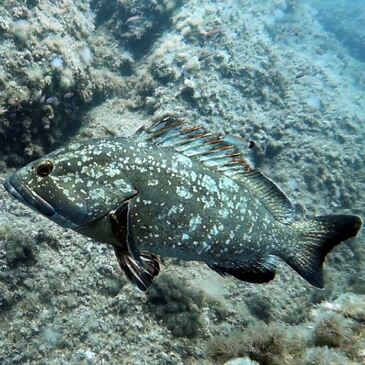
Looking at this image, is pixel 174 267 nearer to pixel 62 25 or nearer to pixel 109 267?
pixel 109 267

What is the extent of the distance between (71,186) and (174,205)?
81cm

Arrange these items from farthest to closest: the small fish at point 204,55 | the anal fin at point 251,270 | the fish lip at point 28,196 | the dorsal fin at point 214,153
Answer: the small fish at point 204,55, the anal fin at point 251,270, the dorsal fin at point 214,153, the fish lip at point 28,196

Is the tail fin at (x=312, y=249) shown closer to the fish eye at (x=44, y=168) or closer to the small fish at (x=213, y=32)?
the fish eye at (x=44, y=168)

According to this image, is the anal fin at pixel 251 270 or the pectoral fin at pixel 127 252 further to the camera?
the anal fin at pixel 251 270

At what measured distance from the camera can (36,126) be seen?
6059 millimetres

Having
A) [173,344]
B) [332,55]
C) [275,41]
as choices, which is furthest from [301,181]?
[332,55]

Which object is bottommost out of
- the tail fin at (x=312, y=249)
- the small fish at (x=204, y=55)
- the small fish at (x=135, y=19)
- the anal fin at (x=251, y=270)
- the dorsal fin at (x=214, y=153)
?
the anal fin at (x=251, y=270)

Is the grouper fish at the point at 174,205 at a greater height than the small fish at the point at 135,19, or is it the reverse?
the small fish at the point at 135,19

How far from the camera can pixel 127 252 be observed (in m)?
2.66

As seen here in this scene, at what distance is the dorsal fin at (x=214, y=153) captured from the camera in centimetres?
296

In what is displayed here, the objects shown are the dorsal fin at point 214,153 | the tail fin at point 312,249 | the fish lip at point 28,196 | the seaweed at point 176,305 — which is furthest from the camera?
the seaweed at point 176,305

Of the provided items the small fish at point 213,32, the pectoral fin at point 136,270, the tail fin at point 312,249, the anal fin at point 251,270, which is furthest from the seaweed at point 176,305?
the small fish at point 213,32

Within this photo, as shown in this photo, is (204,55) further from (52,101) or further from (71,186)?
(71,186)

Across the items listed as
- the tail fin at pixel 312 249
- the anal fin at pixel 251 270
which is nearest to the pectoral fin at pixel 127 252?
the anal fin at pixel 251 270
